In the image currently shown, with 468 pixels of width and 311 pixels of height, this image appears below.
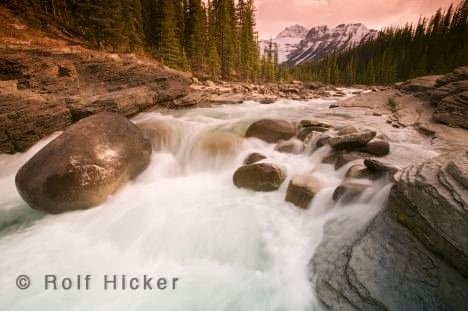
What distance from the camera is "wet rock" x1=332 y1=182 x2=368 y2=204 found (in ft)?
15.3

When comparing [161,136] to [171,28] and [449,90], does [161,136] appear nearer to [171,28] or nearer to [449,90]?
[449,90]

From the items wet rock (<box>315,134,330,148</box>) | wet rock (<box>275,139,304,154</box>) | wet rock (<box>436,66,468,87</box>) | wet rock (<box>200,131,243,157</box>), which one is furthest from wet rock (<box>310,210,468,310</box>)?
wet rock (<box>436,66,468,87</box>)

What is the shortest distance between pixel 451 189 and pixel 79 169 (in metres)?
6.72

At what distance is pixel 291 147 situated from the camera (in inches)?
317

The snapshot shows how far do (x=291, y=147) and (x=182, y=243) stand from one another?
4.86 metres

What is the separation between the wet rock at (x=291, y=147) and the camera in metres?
7.97

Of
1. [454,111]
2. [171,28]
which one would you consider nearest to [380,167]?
[454,111]

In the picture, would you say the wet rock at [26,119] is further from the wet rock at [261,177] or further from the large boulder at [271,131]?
the wet rock at [261,177]

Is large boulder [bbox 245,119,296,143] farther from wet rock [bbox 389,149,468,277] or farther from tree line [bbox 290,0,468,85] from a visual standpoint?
tree line [bbox 290,0,468,85]

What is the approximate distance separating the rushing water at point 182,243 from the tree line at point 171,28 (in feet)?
76.3

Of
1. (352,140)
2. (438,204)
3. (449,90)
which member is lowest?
(352,140)

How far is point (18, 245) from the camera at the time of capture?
478cm

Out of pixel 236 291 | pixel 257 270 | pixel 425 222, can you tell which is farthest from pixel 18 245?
pixel 425 222

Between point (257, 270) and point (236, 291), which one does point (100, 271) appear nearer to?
point (236, 291)
